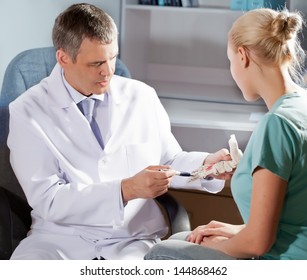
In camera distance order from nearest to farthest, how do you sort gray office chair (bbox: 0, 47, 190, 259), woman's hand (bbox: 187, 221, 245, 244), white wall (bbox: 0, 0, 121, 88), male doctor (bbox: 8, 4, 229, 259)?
woman's hand (bbox: 187, 221, 245, 244)
male doctor (bbox: 8, 4, 229, 259)
gray office chair (bbox: 0, 47, 190, 259)
white wall (bbox: 0, 0, 121, 88)

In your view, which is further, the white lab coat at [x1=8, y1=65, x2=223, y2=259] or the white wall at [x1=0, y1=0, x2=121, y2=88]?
the white wall at [x1=0, y1=0, x2=121, y2=88]

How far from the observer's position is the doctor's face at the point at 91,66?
207 cm

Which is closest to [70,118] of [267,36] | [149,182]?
[149,182]

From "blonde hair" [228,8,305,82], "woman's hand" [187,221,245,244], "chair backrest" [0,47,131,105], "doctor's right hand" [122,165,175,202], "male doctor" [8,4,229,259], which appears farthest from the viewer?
"chair backrest" [0,47,131,105]

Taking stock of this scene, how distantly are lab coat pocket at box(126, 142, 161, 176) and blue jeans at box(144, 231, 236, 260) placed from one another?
1.70ft

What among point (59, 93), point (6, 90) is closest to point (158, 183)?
point (59, 93)

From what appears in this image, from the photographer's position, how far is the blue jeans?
5.47 ft

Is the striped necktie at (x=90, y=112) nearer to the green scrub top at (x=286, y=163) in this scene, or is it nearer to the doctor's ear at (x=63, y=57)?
the doctor's ear at (x=63, y=57)

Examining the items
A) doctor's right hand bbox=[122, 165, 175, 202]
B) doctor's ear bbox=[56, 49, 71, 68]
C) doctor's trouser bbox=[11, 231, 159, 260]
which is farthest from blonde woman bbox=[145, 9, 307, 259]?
doctor's ear bbox=[56, 49, 71, 68]

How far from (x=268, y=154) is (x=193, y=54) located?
72.5 inches

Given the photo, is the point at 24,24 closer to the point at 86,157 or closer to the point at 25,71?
the point at 25,71

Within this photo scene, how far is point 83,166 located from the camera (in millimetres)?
2115

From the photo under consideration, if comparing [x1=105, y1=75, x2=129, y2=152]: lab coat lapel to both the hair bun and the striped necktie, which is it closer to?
the striped necktie
